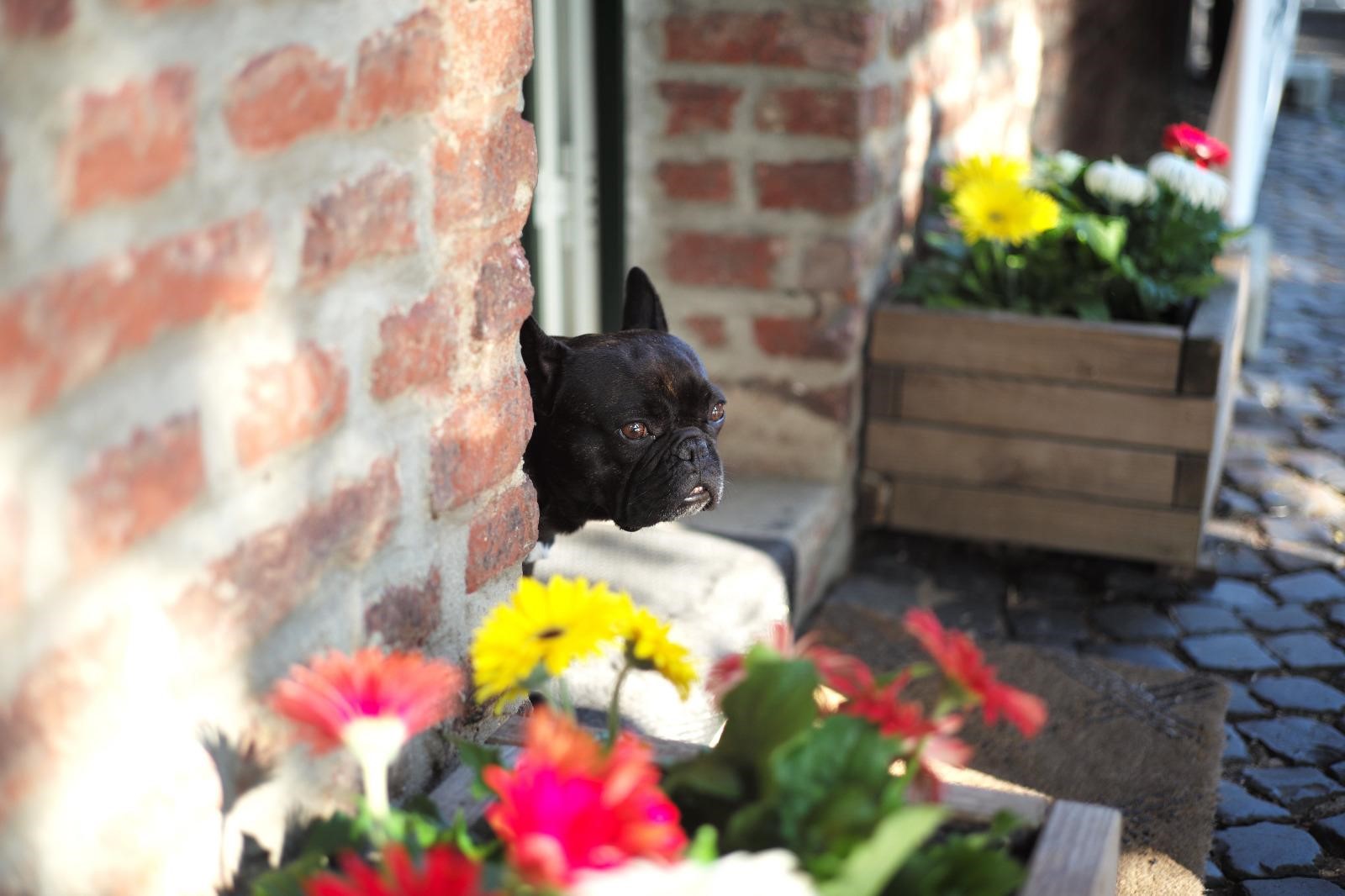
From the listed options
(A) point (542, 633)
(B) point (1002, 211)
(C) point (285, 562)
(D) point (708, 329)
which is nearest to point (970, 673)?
(A) point (542, 633)

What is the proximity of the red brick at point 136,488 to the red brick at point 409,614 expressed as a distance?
1.20ft

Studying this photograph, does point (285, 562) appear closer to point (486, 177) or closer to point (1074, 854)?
point (486, 177)

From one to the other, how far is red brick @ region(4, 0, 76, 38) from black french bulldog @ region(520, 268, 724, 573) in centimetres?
103

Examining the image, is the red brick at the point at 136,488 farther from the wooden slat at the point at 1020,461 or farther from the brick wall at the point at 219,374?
the wooden slat at the point at 1020,461

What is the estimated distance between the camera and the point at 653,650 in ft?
4.45

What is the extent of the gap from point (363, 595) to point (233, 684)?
0.76 ft

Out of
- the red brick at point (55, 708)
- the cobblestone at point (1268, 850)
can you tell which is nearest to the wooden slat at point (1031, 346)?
the cobblestone at point (1268, 850)

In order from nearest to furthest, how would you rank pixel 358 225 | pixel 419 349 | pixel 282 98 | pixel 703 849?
pixel 703 849 → pixel 282 98 → pixel 358 225 → pixel 419 349

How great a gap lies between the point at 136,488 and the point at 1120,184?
10.9 feet

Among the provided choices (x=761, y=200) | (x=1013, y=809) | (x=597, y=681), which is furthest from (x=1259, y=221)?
(x=1013, y=809)

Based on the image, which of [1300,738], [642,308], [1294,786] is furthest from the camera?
[1300,738]

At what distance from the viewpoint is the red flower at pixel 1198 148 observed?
421 centimetres

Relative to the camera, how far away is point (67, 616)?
1104 mm

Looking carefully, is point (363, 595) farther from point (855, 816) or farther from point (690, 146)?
point (690, 146)
